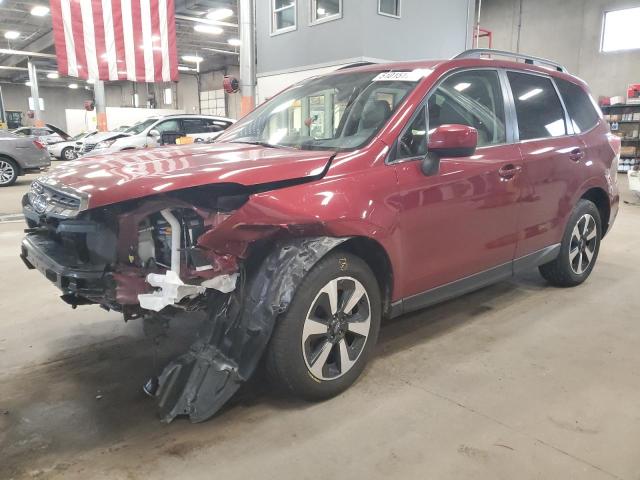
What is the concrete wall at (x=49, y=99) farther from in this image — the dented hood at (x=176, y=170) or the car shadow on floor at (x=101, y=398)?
the dented hood at (x=176, y=170)

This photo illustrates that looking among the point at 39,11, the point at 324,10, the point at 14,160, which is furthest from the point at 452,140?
the point at 39,11

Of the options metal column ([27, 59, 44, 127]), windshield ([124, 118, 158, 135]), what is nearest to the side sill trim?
windshield ([124, 118, 158, 135])

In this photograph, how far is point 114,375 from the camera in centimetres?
262

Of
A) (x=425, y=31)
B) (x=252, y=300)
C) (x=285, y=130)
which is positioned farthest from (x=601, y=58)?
(x=252, y=300)

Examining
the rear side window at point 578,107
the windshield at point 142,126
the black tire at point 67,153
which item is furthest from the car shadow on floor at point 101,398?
the black tire at point 67,153

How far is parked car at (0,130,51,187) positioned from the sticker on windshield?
9.99 meters

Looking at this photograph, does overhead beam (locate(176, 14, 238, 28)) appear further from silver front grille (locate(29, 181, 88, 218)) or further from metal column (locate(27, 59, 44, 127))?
silver front grille (locate(29, 181, 88, 218))

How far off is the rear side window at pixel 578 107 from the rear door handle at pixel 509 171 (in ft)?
3.06

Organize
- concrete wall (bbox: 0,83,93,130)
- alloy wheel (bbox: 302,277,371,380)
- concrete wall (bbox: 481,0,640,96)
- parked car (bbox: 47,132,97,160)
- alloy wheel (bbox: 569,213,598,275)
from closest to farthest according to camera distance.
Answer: alloy wheel (bbox: 302,277,371,380), alloy wheel (bbox: 569,213,598,275), concrete wall (bbox: 481,0,640,96), parked car (bbox: 47,132,97,160), concrete wall (bbox: 0,83,93,130)

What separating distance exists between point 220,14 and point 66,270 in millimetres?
17109

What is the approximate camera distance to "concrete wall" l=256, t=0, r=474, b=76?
10789 millimetres

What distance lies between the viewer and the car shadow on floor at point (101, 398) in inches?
81.4

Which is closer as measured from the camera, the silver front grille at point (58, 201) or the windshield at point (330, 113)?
the silver front grille at point (58, 201)

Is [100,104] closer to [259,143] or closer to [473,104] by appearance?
[259,143]
